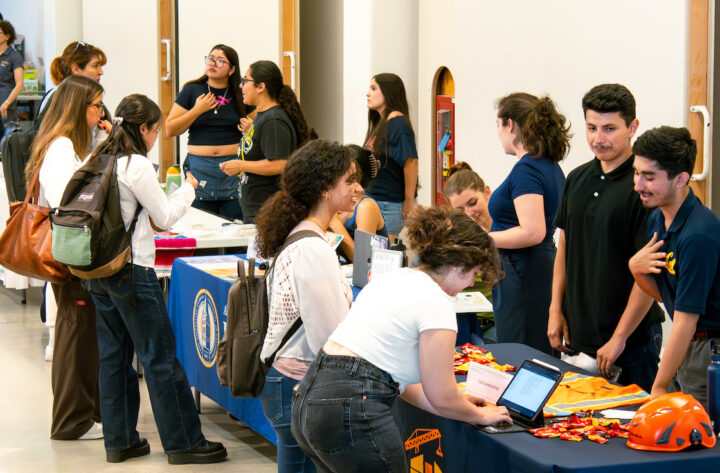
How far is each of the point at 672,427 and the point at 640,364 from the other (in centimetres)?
86

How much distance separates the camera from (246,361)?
2.84 metres

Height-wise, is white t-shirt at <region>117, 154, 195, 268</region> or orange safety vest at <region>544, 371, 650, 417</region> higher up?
white t-shirt at <region>117, 154, 195, 268</region>

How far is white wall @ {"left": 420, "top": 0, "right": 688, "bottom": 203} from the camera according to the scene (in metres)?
4.58

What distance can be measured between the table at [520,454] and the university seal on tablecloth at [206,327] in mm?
1663

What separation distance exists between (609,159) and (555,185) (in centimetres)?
49

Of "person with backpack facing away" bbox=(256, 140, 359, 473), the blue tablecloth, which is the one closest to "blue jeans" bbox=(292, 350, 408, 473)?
"person with backpack facing away" bbox=(256, 140, 359, 473)

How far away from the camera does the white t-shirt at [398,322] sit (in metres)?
2.19

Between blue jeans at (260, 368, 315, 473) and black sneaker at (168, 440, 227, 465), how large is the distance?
4.17ft

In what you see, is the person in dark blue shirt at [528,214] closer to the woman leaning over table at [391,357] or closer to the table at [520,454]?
the table at [520,454]

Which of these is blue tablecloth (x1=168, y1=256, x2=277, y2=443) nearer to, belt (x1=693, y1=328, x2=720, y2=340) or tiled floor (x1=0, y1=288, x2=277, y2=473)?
tiled floor (x1=0, y1=288, x2=277, y2=473)

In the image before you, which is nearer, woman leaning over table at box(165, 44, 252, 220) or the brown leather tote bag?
the brown leather tote bag

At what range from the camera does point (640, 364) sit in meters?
2.99

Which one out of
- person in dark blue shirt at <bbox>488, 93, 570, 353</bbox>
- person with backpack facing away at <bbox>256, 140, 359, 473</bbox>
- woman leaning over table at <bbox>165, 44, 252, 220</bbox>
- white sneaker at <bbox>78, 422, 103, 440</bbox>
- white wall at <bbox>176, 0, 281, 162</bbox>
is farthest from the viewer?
white wall at <bbox>176, 0, 281, 162</bbox>

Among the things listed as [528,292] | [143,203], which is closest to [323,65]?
[143,203]
